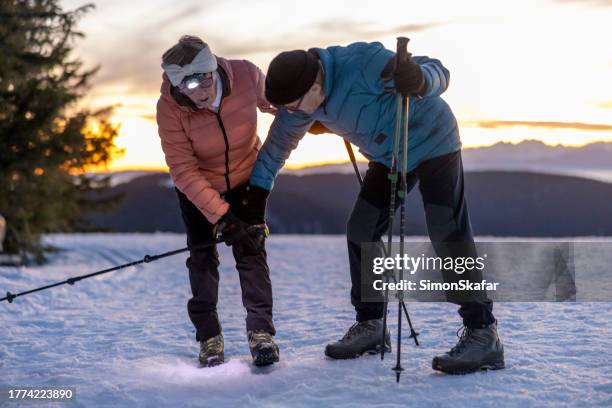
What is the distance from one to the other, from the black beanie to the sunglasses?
41 centimetres

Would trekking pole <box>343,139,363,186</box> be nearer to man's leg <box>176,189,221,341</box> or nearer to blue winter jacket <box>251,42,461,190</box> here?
blue winter jacket <box>251,42,461,190</box>

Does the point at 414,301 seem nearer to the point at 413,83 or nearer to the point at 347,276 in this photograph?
the point at 347,276

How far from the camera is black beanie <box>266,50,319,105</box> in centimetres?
390

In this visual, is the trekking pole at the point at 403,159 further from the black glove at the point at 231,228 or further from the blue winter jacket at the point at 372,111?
the black glove at the point at 231,228

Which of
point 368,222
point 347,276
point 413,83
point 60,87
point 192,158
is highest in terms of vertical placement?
point 60,87

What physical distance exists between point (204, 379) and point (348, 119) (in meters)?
1.84

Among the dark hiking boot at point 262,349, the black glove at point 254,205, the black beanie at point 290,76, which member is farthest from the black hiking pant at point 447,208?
the dark hiking boot at point 262,349

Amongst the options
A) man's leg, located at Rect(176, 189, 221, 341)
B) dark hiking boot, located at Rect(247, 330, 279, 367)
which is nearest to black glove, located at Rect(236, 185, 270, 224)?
man's leg, located at Rect(176, 189, 221, 341)

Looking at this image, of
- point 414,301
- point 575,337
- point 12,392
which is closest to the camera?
point 12,392

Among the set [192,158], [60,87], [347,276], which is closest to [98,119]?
[60,87]

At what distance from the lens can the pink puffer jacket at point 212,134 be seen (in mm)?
4379

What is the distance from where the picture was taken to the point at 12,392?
4.14 meters

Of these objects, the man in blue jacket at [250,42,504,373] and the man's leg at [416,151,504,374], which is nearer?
the man in blue jacket at [250,42,504,373]

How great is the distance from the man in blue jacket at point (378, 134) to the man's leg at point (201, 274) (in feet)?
1.65
